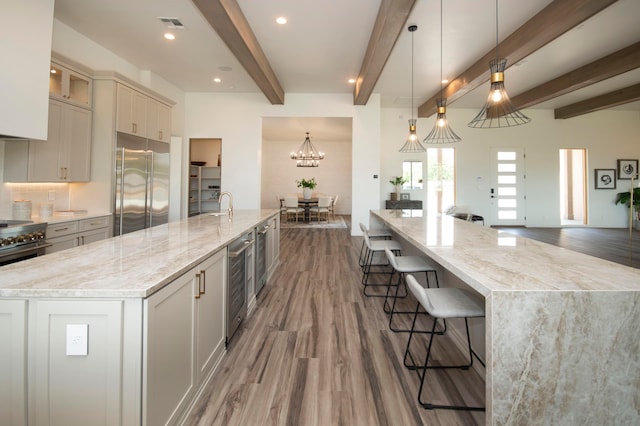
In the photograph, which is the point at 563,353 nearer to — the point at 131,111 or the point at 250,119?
the point at 131,111

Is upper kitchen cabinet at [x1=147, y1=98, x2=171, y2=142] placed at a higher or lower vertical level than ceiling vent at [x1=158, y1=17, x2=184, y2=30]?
lower

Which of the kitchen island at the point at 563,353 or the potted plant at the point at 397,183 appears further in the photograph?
the potted plant at the point at 397,183

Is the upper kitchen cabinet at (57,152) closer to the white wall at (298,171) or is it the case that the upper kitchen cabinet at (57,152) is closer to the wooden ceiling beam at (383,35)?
the wooden ceiling beam at (383,35)

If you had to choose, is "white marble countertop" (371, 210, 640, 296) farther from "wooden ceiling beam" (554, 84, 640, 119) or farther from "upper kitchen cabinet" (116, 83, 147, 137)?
"wooden ceiling beam" (554, 84, 640, 119)

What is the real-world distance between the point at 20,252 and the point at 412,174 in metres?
8.12

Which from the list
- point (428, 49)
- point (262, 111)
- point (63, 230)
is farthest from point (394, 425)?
point (262, 111)

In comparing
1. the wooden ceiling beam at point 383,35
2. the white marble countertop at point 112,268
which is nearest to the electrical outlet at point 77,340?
the white marble countertop at point 112,268

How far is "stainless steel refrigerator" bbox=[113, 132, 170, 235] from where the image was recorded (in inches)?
166

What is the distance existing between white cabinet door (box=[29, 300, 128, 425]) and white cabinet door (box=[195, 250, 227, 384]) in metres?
0.51

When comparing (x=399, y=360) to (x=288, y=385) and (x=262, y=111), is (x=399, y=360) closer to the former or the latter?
(x=288, y=385)

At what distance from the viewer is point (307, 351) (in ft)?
7.48

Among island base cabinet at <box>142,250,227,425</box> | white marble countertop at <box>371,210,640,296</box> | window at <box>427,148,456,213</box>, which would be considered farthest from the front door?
island base cabinet at <box>142,250,227,425</box>

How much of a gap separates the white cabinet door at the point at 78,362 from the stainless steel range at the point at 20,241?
2.06 metres

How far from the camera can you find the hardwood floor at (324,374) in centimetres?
164
